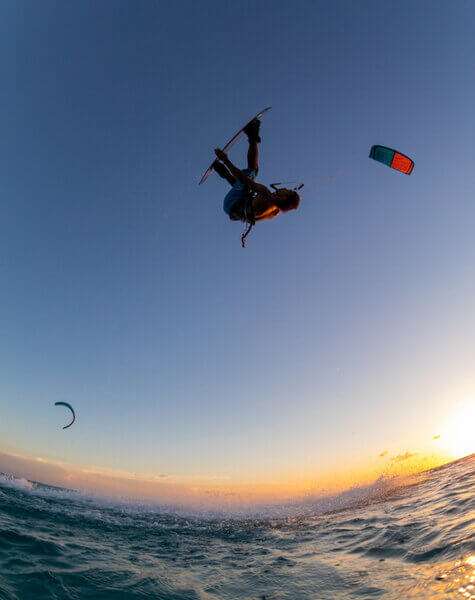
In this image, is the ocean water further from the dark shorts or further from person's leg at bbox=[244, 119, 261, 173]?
person's leg at bbox=[244, 119, 261, 173]

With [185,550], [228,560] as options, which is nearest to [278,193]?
[228,560]

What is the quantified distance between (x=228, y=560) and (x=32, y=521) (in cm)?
846

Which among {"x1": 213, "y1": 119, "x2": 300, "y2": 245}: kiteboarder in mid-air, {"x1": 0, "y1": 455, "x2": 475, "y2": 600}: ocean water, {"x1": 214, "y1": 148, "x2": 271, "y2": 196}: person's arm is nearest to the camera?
{"x1": 0, "y1": 455, "x2": 475, "y2": 600}: ocean water

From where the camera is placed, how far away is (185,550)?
941 centimetres

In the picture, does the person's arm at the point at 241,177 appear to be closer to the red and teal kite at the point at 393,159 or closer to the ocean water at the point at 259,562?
the red and teal kite at the point at 393,159

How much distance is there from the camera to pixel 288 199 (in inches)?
315

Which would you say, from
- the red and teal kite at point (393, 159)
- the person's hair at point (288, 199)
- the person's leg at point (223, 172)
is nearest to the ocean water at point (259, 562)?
the person's hair at point (288, 199)

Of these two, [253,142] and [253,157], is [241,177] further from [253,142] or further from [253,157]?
[253,142]

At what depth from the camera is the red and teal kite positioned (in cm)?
1032

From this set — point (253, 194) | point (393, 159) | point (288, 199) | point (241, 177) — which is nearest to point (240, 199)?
point (253, 194)

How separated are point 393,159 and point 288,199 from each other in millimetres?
5793

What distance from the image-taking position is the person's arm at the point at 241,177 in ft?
24.3

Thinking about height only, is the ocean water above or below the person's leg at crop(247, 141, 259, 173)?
below

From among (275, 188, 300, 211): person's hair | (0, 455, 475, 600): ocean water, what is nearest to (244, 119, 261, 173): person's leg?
(275, 188, 300, 211): person's hair
